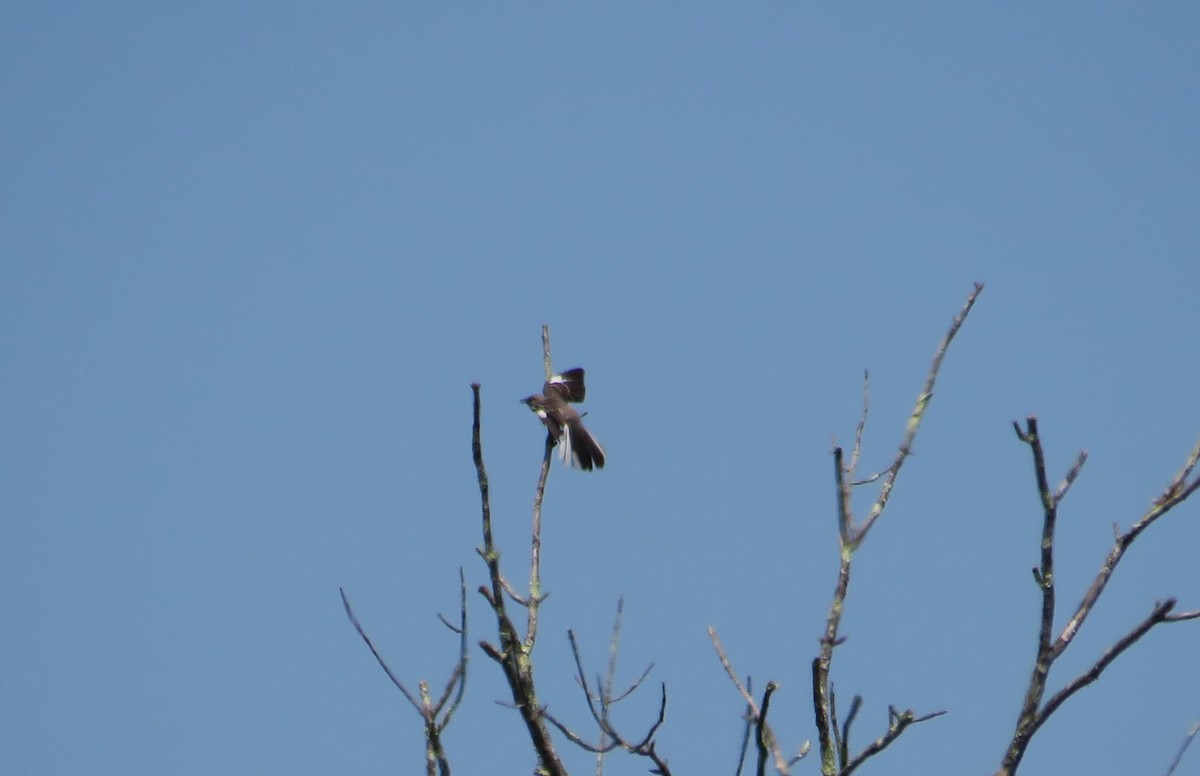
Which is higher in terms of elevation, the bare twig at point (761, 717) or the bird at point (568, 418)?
the bird at point (568, 418)

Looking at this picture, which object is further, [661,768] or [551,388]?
[551,388]

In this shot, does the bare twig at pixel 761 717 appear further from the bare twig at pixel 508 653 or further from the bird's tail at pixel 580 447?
the bird's tail at pixel 580 447

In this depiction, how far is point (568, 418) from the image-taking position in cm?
573

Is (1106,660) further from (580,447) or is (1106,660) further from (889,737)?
(580,447)

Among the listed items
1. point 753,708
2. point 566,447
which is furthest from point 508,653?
point 566,447

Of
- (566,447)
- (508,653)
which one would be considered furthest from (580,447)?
(508,653)

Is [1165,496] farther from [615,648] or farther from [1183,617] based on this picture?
[615,648]

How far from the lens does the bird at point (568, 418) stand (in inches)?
224

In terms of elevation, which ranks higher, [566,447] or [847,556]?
[566,447]

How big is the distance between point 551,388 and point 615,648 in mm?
1309

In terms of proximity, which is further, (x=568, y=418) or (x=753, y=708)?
(x=568, y=418)

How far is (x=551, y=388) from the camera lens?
5.75m

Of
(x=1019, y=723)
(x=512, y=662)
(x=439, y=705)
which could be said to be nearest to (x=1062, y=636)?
(x=1019, y=723)

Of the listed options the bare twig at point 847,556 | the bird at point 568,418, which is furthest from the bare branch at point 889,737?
the bird at point 568,418
